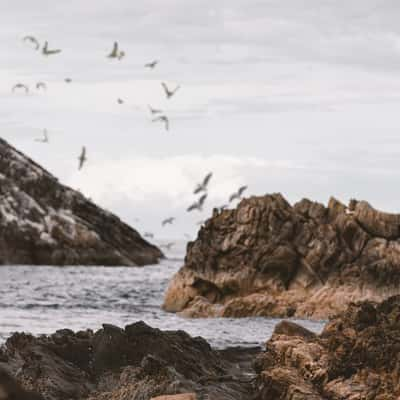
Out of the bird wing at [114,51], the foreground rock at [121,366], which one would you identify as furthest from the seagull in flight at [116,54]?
the foreground rock at [121,366]

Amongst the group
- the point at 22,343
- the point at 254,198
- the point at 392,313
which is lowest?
the point at 22,343

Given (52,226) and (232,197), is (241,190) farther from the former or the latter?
(52,226)

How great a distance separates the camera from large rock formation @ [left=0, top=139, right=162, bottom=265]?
299 ft

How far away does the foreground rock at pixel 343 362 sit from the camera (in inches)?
577

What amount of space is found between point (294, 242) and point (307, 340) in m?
30.0

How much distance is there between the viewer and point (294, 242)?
155 ft

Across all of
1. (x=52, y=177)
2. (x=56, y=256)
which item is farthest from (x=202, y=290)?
(x=52, y=177)

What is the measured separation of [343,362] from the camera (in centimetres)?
1538

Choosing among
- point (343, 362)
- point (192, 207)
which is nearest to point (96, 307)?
point (192, 207)

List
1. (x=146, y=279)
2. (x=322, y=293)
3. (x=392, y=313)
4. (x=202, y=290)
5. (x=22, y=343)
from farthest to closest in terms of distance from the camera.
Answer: (x=146, y=279) → (x=202, y=290) → (x=322, y=293) → (x=22, y=343) → (x=392, y=313)

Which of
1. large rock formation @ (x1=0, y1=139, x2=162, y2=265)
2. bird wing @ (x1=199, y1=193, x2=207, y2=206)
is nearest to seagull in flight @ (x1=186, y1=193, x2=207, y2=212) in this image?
bird wing @ (x1=199, y1=193, x2=207, y2=206)

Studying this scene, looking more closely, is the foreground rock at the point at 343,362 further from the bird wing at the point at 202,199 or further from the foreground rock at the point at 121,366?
the bird wing at the point at 202,199

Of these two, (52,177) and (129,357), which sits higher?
(52,177)

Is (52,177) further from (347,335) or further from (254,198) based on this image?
(347,335)
